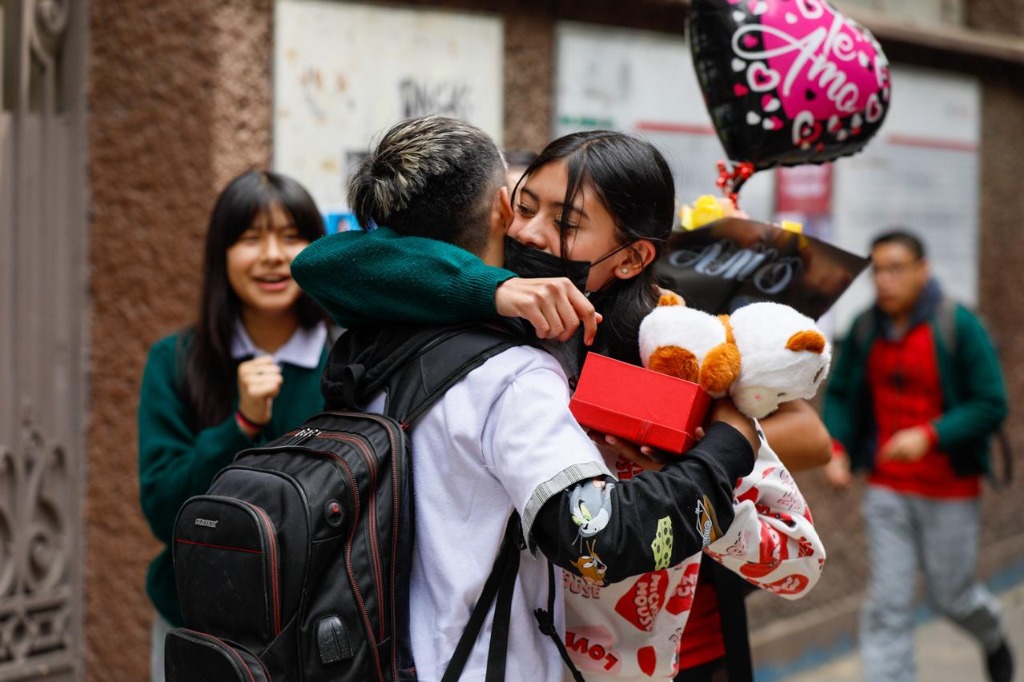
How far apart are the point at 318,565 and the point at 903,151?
579cm

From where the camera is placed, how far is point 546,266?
6.27 ft

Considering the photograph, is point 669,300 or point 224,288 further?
point 224,288

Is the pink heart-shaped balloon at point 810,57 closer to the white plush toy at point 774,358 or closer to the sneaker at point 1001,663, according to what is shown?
the white plush toy at point 774,358

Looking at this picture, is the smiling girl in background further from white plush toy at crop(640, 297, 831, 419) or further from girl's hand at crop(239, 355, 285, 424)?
white plush toy at crop(640, 297, 831, 419)

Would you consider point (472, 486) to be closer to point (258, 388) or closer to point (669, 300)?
point (669, 300)

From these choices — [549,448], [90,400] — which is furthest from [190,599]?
[90,400]

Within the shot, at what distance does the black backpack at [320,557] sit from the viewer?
164 cm

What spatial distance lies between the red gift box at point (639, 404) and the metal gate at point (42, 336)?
2.57m

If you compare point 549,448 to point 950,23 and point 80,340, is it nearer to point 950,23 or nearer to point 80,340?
point 80,340

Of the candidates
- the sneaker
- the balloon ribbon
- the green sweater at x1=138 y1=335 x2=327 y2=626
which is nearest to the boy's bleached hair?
the green sweater at x1=138 y1=335 x2=327 y2=626

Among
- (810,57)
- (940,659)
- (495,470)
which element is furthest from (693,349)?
(940,659)

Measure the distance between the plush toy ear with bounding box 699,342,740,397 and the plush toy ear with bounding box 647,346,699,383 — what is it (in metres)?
0.02

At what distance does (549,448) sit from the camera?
1.66 metres

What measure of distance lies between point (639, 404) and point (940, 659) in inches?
199
